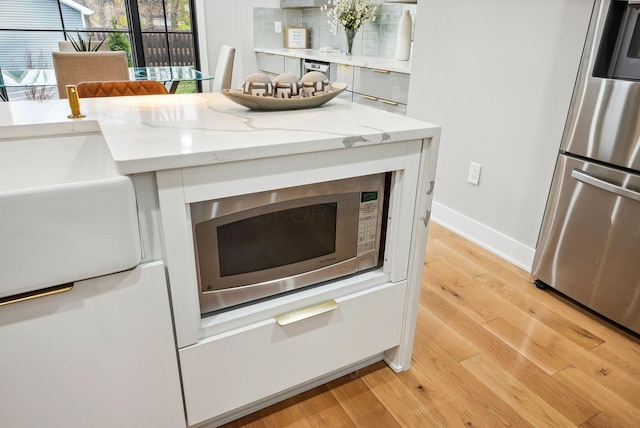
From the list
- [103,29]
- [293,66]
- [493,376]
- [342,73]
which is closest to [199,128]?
[493,376]

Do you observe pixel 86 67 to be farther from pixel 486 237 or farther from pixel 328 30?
pixel 486 237

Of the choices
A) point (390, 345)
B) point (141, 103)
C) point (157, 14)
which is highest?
point (157, 14)

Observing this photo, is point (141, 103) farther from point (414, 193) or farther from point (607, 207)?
point (607, 207)

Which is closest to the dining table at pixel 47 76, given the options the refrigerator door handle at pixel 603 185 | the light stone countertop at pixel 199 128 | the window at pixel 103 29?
the window at pixel 103 29

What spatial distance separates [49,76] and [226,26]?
2.30m

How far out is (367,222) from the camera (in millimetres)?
1306

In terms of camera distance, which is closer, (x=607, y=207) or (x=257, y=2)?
(x=607, y=207)

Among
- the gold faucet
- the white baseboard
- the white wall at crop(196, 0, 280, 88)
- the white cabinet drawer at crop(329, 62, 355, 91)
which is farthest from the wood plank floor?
the white wall at crop(196, 0, 280, 88)

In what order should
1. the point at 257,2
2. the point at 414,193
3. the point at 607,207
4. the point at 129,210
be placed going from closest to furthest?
the point at 129,210
the point at 414,193
the point at 607,207
the point at 257,2

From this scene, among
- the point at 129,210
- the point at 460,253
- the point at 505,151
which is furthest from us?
the point at 460,253

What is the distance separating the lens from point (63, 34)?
14.6ft

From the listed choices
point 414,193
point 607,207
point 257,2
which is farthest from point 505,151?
point 257,2

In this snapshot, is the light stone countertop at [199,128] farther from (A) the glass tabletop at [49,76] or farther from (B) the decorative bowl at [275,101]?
(A) the glass tabletop at [49,76]

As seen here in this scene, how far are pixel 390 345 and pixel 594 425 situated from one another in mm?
671
